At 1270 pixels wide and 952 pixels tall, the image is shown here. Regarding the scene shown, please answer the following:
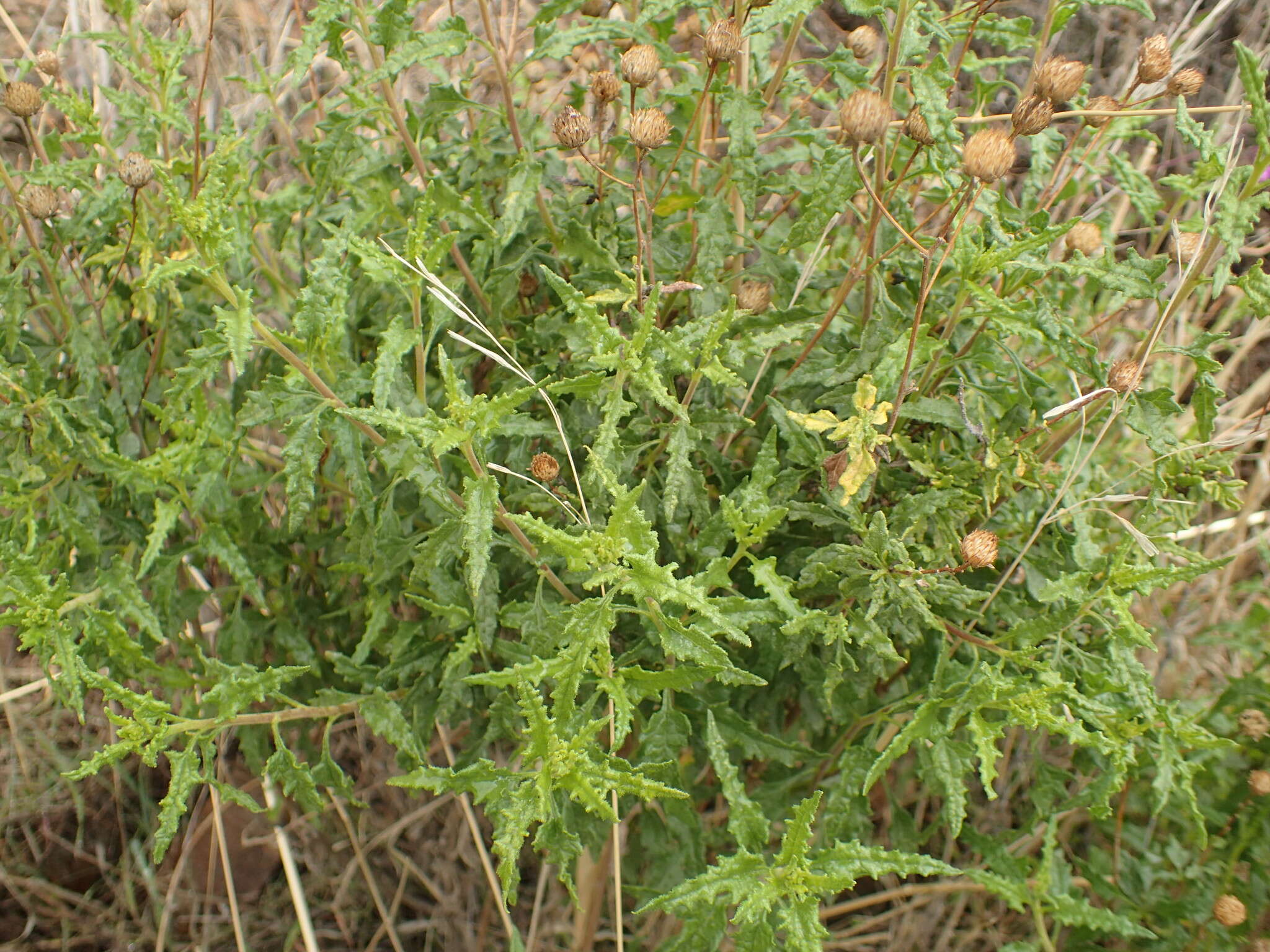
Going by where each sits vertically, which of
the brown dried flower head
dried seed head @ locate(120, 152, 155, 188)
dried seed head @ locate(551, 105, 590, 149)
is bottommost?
the brown dried flower head

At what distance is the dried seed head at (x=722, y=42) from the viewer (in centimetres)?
137

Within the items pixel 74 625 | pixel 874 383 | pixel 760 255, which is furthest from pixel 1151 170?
pixel 74 625

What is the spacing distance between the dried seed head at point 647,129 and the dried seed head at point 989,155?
0.41m

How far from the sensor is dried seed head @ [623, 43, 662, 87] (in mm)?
1430

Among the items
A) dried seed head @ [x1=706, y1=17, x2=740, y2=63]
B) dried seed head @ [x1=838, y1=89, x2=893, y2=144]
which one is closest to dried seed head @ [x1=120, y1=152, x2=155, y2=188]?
dried seed head @ [x1=706, y1=17, x2=740, y2=63]

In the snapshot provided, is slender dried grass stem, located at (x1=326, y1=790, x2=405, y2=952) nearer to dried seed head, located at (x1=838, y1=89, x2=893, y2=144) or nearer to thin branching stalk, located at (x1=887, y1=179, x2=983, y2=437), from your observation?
thin branching stalk, located at (x1=887, y1=179, x2=983, y2=437)

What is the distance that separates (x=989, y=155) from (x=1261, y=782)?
1.30 meters

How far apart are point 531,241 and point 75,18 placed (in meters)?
1.83

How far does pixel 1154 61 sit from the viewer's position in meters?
1.48

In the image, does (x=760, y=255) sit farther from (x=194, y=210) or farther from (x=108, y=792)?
(x=108, y=792)

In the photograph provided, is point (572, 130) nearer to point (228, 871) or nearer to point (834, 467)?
point (834, 467)

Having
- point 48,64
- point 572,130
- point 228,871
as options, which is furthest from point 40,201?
point 228,871

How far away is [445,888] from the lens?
2688 millimetres

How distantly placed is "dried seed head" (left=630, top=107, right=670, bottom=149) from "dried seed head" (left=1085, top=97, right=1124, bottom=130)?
0.67 meters
